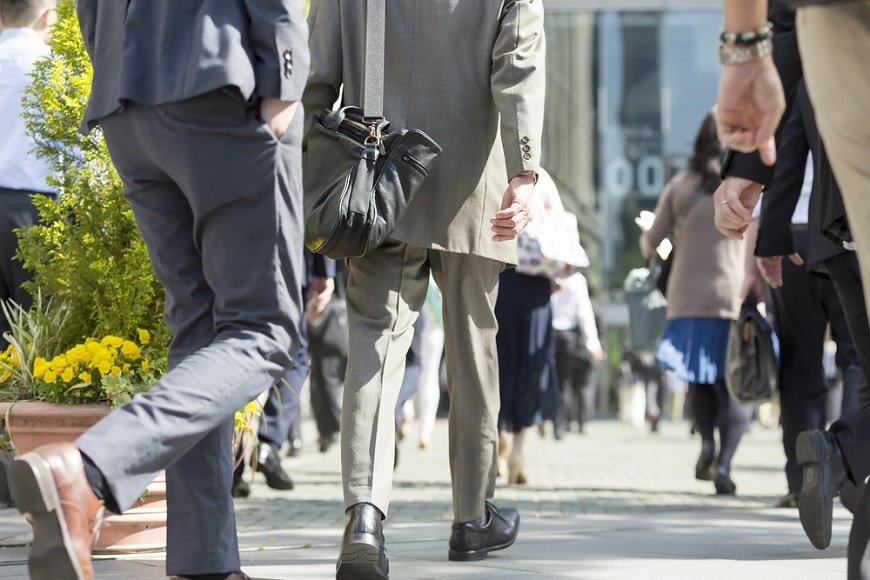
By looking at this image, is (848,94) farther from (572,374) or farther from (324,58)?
(572,374)

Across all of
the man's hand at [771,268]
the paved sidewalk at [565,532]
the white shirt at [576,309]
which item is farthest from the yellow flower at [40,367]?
the white shirt at [576,309]

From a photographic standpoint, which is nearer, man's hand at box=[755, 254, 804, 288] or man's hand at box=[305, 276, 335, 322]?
man's hand at box=[755, 254, 804, 288]

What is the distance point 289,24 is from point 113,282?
179 cm

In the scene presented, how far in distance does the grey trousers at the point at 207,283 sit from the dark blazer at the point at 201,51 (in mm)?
58

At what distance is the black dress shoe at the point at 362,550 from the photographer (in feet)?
12.1

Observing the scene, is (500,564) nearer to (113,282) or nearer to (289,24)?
(113,282)

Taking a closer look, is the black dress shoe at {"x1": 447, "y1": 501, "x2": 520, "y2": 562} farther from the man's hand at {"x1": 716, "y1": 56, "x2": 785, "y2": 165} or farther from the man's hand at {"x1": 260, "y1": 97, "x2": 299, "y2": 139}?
the man's hand at {"x1": 716, "y1": 56, "x2": 785, "y2": 165}

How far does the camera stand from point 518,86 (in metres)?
4.20

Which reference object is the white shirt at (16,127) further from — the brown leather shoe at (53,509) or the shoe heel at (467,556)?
the brown leather shoe at (53,509)

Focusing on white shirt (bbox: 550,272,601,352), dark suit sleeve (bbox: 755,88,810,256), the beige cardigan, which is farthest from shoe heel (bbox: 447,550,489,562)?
white shirt (bbox: 550,272,601,352)

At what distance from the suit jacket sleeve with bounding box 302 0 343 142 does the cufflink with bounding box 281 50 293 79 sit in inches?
47.0

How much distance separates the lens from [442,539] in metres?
5.25

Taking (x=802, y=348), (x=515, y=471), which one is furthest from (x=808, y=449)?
(x=515, y=471)

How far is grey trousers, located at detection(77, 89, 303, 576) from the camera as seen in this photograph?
2939 millimetres
